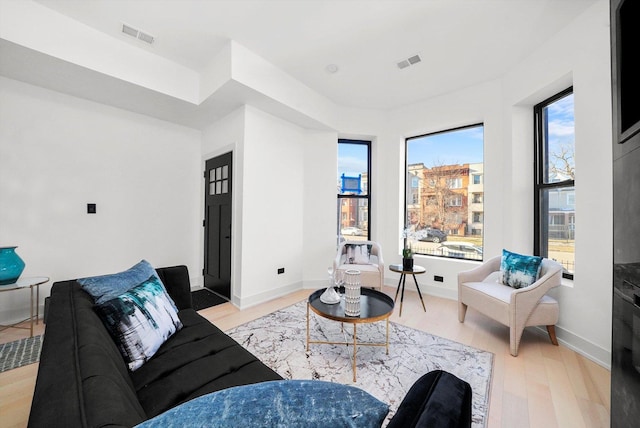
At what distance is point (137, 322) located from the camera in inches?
50.3

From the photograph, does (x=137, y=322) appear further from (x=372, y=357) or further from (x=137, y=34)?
(x=137, y=34)

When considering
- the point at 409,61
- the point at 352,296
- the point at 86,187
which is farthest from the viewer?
the point at 86,187

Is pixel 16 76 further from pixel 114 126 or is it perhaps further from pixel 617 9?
pixel 617 9

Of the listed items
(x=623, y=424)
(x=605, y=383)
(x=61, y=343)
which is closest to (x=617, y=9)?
(x=623, y=424)

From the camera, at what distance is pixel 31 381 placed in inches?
72.2

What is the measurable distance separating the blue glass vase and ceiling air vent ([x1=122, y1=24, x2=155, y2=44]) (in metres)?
2.40

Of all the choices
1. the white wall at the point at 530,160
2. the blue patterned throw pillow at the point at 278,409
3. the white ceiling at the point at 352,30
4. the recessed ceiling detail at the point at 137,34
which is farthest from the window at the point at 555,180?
the recessed ceiling detail at the point at 137,34

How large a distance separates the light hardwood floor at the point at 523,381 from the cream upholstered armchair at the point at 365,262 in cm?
60

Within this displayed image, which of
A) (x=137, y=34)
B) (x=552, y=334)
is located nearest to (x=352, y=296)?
(x=552, y=334)

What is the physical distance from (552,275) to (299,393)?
9.01 ft

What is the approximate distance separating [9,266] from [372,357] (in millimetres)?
3462

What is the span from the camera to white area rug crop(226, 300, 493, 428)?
1.81 metres

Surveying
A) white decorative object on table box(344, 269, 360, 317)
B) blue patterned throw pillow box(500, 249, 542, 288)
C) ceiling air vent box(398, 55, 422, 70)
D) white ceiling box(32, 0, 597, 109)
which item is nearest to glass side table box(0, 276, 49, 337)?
white ceiling box(32, 0, 597, 109)

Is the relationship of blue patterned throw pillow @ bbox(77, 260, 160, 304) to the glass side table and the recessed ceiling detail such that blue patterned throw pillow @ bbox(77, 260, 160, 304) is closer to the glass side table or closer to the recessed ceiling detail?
the glass side table
